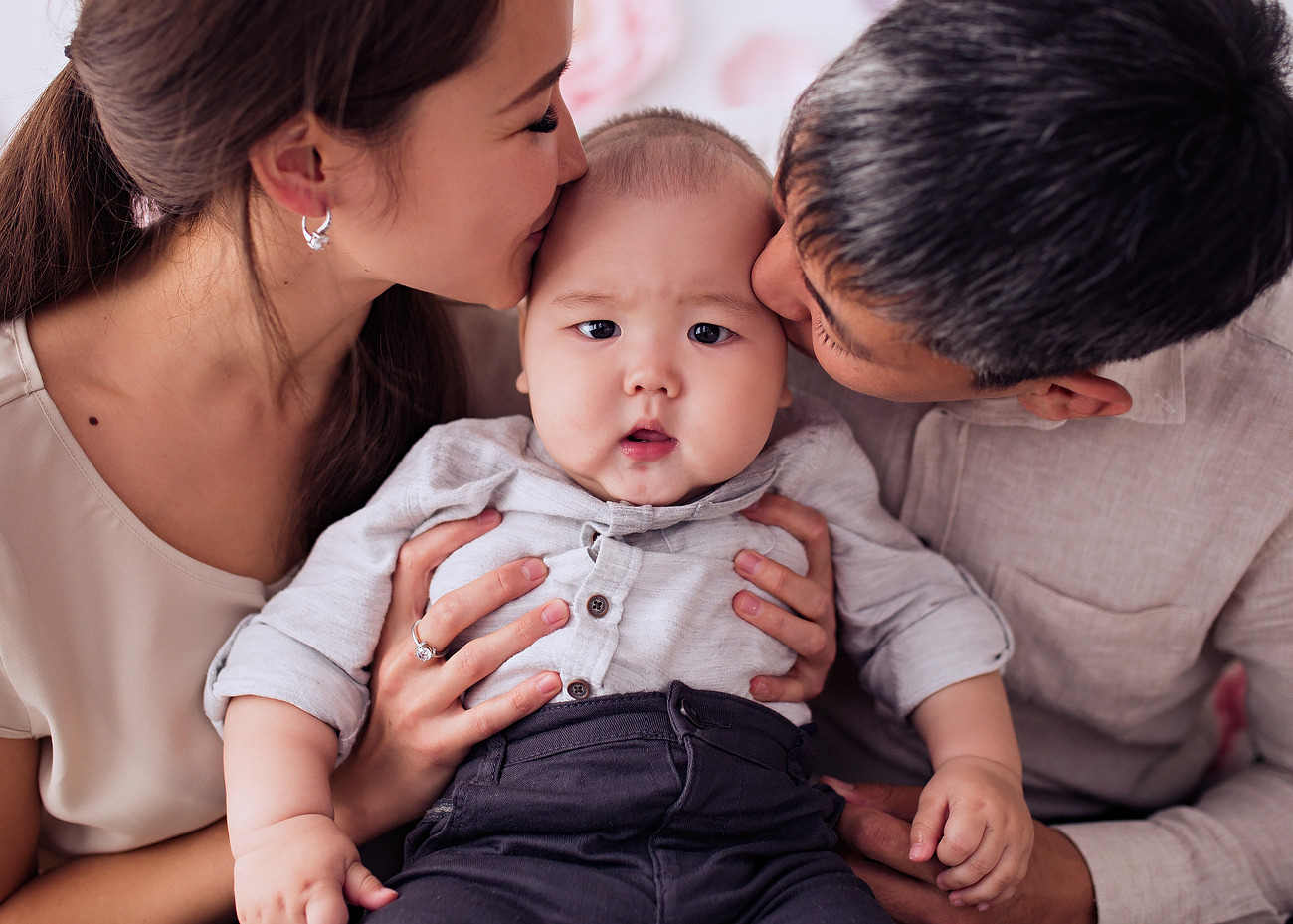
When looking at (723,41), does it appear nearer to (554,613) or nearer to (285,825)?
(554,613)

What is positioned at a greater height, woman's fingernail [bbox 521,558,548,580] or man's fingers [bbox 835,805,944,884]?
woman's fingernail [bbox 521,558,548,580]

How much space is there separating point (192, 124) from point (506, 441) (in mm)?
501

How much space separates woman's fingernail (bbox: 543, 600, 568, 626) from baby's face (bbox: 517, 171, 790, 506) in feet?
0.47

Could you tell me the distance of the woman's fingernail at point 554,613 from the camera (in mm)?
1060

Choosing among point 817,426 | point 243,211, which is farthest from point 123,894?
A: point 817,426

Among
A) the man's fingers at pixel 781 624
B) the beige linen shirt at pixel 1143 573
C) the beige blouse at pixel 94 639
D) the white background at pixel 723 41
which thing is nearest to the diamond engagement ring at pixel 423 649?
the beige blouse at pixel 94 639

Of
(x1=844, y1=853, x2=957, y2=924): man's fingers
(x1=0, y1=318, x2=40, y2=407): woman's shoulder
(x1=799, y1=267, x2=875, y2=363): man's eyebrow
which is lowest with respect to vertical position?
(x1=844, y1=853, x2=957, y2=924): man's fingers

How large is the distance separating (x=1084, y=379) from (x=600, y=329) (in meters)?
0.54

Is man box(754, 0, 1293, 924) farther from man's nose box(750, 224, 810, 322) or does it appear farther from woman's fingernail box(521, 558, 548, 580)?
woman's fingernail box(521, 558, 548, 580)

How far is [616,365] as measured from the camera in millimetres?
1060

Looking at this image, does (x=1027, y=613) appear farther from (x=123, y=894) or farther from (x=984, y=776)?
(x=123, y=894)

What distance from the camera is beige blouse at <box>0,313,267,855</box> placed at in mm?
1025

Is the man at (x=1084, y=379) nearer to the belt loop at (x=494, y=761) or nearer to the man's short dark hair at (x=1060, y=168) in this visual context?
the man's short dark hair at (x=1060, y=168)

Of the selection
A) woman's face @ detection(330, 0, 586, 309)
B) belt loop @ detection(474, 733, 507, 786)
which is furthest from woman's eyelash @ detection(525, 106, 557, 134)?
belt loop @ detection(474, 733, 507, 786)
